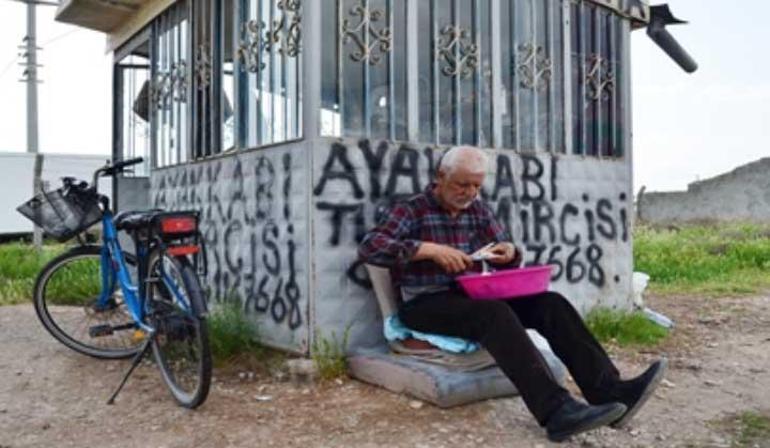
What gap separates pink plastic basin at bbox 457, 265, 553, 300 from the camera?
3477 mm

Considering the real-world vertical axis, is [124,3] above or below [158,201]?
above

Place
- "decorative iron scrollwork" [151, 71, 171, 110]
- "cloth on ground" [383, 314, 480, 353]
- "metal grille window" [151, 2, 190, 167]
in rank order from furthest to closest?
"decorative iron scrollwork" [151, 71, 171, 110], "metal grille window" [151, 2, 190, 167], "cloth on ground" [383, 314, 480, 353]

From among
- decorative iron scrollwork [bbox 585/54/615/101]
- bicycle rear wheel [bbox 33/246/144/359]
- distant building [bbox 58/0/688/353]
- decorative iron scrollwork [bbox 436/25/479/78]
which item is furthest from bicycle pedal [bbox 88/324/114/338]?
decorative iron scrollwork [bbox 585/54/615/101]

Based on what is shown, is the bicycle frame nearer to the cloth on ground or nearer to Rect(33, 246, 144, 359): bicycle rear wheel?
Rect(33, 246, 144, 359): bicycle rear wheel

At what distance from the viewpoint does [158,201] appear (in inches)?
266

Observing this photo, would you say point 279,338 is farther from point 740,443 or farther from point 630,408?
point 740,443

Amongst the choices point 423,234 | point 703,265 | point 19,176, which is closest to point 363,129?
point 423,234

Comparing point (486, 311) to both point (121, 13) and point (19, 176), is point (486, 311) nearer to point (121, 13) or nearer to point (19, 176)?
point (121, 13)

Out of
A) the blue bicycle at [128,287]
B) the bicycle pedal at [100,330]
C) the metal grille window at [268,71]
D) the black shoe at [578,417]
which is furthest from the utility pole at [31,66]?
the black shoe at [578,417]

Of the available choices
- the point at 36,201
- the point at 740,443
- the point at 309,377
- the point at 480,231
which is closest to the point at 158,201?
the point at 36,201

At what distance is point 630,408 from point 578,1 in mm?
3911

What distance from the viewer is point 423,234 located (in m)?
3.92

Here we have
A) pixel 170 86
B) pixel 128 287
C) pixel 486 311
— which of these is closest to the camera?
pixel 486 311

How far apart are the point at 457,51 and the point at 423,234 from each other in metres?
1.72
